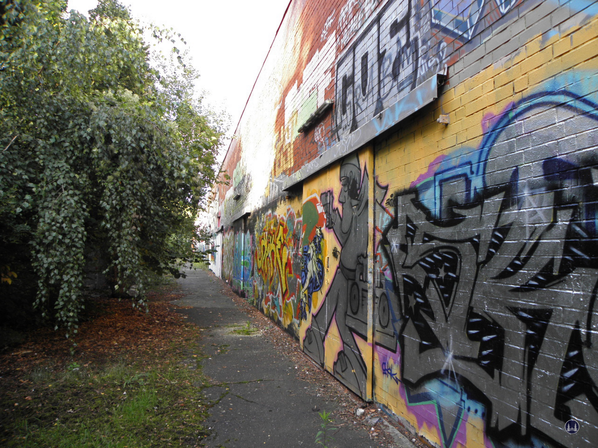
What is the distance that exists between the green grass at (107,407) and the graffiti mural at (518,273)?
8.15ft

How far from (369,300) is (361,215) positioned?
1.01m

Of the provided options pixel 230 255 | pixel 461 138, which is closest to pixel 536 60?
pixel 461 138

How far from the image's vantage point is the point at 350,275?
15.1ft

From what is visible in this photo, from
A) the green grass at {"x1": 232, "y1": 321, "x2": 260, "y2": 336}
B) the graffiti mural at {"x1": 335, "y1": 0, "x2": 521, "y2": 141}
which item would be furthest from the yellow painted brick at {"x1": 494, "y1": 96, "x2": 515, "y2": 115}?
the green grass at {"x1": 232, "y1": 321, "x2": 260, "y2": 336}

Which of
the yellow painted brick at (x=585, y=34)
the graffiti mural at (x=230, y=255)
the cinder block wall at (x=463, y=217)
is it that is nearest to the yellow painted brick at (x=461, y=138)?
the cinder block wall at (x=463, y=217)

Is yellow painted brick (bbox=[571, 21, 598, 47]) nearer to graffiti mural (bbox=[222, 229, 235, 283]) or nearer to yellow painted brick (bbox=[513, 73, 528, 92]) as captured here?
yellow painted brick (bbox=[513, 73, 528, 92])

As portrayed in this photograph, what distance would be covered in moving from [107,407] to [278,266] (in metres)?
4.89

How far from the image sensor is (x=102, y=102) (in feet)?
18.1

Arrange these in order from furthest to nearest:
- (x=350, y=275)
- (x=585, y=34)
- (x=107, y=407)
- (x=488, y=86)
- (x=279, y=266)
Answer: (x=279, y=266), (x=350, y=275), (x=107, y=407), (x=488, y=86), (x=585, y=34)

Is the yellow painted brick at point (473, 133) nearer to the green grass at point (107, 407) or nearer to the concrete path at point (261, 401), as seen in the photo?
the concrete path at point (261, 401)

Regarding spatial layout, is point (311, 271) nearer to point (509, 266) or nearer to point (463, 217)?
point (463, 217)

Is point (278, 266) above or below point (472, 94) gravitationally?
below

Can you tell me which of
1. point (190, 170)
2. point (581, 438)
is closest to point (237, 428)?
point (581, 438)

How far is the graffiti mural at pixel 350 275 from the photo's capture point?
168 inches
